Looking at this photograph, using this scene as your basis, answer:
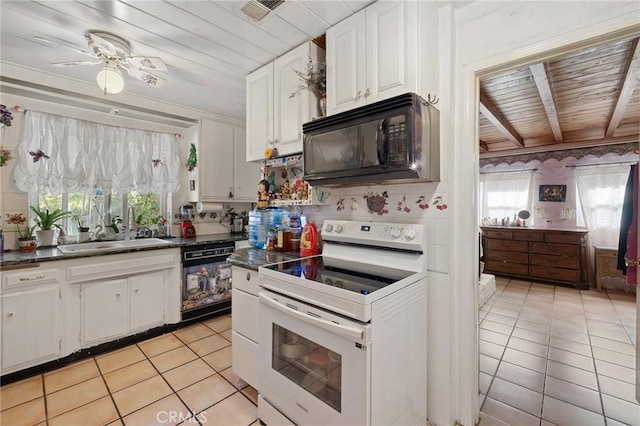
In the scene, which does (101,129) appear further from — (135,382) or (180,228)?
(135,382)

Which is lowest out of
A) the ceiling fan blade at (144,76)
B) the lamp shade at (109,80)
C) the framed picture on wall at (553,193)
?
the framed picture on wall at (553,193)

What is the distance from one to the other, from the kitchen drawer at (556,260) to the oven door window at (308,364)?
186 inches

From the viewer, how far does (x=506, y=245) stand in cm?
484

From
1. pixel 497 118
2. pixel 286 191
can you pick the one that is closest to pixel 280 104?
pixel 286 191

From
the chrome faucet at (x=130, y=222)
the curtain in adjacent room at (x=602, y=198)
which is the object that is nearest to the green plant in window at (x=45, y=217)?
the chrome faucet at (x=130, y=222)

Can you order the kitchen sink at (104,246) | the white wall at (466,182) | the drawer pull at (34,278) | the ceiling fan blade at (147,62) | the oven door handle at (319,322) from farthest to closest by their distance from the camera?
the kitchen sink at (104,246) < the drawer pull at (34,278) < the ceiling fan blade at (147,62) < the white wall at (466,182) < the oven door handle at (319,322)

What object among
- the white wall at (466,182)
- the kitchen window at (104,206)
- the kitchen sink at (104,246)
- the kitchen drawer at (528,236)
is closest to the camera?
the white wall at (466,182)

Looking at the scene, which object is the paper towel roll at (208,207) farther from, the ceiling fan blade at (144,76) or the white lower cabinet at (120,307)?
the ceiling fan blade at (144,76)

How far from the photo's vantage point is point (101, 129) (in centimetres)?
301

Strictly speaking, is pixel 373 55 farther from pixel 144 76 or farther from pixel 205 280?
pixel 205 280

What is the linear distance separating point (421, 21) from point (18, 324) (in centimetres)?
333

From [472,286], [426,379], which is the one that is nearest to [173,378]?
[426,379]

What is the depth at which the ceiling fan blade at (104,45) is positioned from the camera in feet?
5.82

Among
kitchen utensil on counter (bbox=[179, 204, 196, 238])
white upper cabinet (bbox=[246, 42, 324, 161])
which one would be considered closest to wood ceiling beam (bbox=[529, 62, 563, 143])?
white upper cabinet (bbox=[246, 42, 324, 161])
